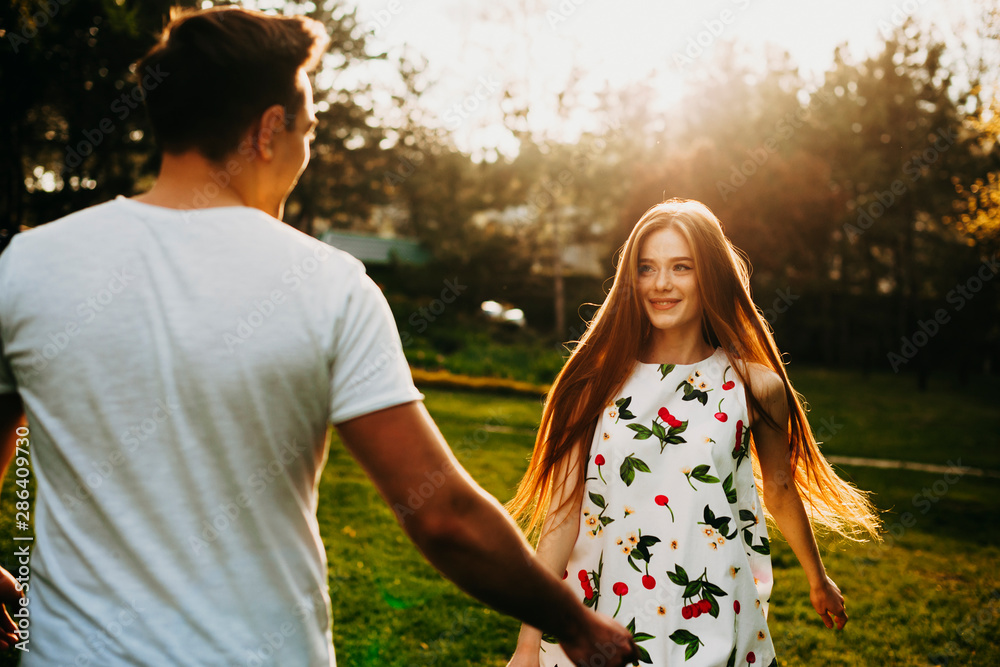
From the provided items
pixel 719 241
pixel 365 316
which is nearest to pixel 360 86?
pixel 719 241

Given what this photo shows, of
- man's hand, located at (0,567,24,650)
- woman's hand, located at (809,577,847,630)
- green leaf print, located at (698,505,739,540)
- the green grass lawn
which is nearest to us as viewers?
man's hand, located at (0,567,24,650)

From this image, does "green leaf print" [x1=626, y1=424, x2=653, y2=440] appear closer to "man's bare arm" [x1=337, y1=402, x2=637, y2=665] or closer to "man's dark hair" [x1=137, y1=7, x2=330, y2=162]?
"man's bare arm" [x1=337, y1=402, x2=637, y2=665]

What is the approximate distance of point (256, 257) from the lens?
4.16 feet

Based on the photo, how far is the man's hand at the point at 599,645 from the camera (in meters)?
1.49

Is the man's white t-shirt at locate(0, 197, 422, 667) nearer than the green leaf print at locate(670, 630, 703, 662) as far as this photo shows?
Yes

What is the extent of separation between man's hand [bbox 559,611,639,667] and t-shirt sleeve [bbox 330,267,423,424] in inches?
24.5

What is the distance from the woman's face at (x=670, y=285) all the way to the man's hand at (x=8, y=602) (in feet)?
7.09

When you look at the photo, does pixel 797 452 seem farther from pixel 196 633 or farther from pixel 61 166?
pixel 61 166

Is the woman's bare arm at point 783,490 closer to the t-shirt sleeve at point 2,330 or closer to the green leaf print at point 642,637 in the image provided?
the green leaf print at point 642,637

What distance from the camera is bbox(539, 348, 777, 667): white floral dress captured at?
2.41 m

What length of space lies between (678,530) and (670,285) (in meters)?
0.91

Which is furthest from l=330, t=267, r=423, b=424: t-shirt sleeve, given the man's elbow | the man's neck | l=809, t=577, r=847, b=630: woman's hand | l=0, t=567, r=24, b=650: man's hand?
l=809, t=577, r=847, b=630: woman's hand

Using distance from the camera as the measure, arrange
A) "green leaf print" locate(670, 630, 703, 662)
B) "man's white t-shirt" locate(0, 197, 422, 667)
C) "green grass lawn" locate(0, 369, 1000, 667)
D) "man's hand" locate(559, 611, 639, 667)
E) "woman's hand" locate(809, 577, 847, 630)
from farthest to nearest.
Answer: "green grass lawn" locate(0, 369, 1000, 667) → "woman's hand" locate(809, 577, 847, 630) → "green leaf print" locate(670, 630, 703, 662) → "man's hand" locate(559, 611, 639, 667) → "man's white t-shirt" locate(0, 197, 422, 667)

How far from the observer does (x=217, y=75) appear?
53.2 inches
